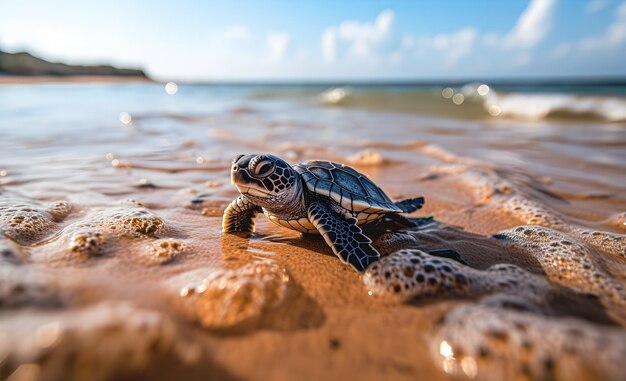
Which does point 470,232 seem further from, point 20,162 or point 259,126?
point 259,126

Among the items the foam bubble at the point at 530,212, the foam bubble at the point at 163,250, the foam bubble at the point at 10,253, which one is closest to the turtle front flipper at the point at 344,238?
the foam bubble at the point at 163,250

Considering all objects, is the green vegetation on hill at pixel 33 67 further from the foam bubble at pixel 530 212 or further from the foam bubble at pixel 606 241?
the foam bubble at pixel 606 241

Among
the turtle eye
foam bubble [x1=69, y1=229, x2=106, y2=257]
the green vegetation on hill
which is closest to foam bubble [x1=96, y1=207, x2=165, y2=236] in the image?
foam bubble [x1=69, y1=229, x2=106, y2=257]

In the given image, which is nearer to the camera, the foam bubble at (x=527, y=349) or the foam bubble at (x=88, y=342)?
the foam bubble at (x=88, y=342)

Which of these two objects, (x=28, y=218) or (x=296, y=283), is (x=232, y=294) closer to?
(x=296, y=283)

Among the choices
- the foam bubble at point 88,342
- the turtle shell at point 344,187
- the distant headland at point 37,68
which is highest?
the distant headland at point 37,68

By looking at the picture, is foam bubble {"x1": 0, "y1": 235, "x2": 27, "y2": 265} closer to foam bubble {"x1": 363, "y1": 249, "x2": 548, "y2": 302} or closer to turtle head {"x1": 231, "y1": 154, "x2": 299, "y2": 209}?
A: turtle head {"x1": 231, "y1": 154, "x2": 299, "y2": 209}

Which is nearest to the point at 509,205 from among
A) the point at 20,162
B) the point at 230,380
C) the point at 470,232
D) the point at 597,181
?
the point at 470,232
